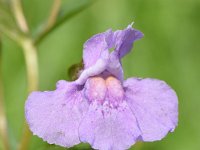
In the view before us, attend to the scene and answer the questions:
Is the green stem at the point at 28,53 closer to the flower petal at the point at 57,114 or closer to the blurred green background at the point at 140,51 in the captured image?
the flower petal at the point at 57,114

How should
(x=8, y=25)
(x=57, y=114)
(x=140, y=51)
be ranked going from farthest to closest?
(x=140, y=51) → (x=8, y=25) → (x=57, y=114)

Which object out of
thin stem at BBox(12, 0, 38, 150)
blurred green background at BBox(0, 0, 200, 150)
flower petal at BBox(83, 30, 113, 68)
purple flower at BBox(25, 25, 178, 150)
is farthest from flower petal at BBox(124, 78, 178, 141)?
blurred green background at BBox(0, 0, 200, 150)

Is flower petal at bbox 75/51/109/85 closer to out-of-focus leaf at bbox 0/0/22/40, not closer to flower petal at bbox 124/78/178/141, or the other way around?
flower petal at bbox 124/78/178/141

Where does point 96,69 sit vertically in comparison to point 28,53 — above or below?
below

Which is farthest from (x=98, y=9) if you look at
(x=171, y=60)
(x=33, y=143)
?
(x=33, y=143)

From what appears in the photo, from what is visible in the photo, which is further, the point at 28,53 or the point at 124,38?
the point at 28,53

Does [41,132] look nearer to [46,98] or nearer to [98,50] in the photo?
[46,98]

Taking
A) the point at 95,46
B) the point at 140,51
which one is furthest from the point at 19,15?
the point at 140,51

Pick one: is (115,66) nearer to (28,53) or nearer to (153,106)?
(153,106)
